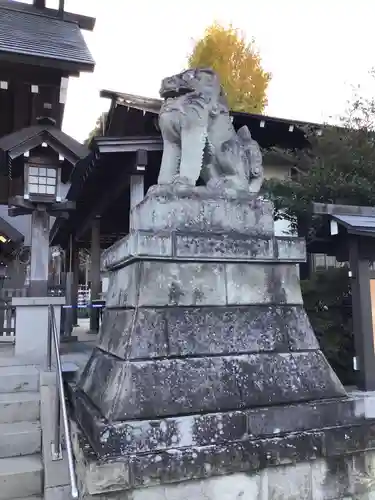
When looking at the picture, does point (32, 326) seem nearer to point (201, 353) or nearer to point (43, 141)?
point (43, 141)

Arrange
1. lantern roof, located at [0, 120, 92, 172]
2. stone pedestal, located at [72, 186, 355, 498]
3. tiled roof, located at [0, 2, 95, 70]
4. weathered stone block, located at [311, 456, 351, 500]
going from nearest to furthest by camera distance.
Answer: stone pedestal, located at [72, 186, 355, 498] → weathered stone block, located at [311, 456, 351, 500] → lantern roof, located at [0, 120, 92, 172] → tiled roof, located at [0, 2, 95, 70]

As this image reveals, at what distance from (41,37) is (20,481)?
25.8 ft

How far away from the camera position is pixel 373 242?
5.02m

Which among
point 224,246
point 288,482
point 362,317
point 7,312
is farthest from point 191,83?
point 7,312

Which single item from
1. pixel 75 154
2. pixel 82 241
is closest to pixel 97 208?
pixel 75 154

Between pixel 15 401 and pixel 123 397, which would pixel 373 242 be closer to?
pixel 123 397

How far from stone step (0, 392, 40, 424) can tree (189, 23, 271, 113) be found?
17748mm

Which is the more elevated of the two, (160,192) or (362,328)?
(160,192)

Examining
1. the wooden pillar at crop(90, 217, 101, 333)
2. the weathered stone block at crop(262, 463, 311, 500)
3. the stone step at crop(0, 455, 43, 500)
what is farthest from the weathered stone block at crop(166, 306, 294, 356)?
the wooden pillar at crop(90, 217, 101, 333)

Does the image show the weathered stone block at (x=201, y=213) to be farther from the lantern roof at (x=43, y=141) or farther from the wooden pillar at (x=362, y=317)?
the lantern roof at (x=43, y=141)

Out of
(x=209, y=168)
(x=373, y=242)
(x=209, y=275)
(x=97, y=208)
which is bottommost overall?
(x=209, y=275)

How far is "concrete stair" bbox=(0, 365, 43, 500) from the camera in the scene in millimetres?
3328

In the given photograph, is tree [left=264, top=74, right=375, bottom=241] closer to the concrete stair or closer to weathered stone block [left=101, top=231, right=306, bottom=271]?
weathered stone block [left=101, top=231, right=306, bottom=271]

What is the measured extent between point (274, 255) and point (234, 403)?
127 cm
